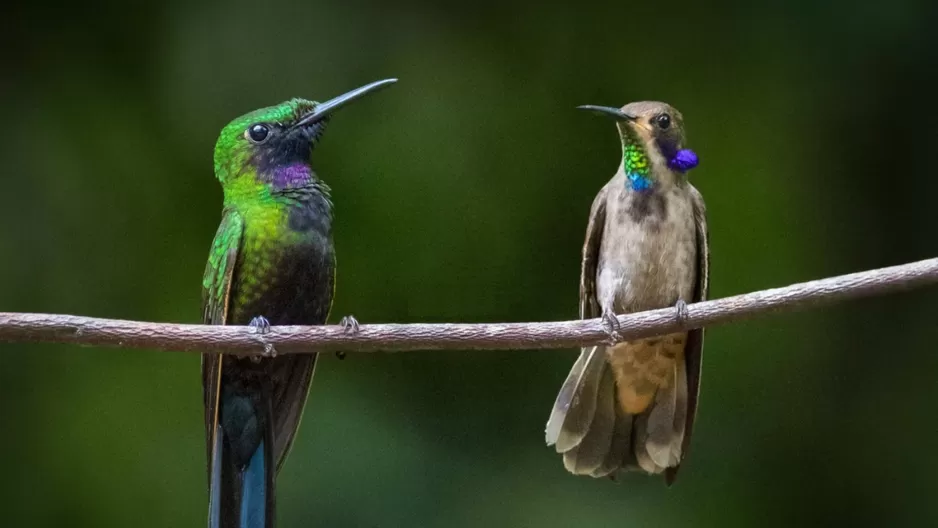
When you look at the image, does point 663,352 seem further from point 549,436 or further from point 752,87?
point 752,87

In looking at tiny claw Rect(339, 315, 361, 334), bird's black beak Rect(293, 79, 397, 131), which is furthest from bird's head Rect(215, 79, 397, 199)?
tiny claw Rect(339, 315, 361, 334)

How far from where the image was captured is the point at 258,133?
2.13 m

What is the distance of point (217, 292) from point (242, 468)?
336 mm

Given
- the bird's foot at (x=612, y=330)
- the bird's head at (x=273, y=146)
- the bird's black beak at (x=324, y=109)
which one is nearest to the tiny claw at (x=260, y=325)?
the bird's head at (x=273, y=146)

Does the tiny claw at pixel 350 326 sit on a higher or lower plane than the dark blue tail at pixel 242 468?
higher

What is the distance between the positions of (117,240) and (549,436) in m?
1.29

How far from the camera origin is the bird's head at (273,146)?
209 cm

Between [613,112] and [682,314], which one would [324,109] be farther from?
[682,314]

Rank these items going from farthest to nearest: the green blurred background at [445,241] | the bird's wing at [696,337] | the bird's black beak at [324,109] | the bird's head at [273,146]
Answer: the green blurred background at [445,241]
the bird's wing at [696,337]
the bird's head at [273,146]
the bird's black beak at [324,109]

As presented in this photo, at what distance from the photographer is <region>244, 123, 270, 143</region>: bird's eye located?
2.12 m

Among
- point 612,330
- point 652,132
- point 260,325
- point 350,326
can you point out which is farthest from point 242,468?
point 652,132

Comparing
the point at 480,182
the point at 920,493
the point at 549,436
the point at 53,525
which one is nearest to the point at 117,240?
the point at 53,525

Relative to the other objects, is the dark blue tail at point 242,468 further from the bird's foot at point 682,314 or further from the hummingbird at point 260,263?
the bird's foot at point 682,314

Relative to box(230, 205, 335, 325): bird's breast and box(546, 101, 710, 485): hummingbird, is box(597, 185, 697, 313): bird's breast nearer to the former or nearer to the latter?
box(546, 101, 710, 485): hummingbird
